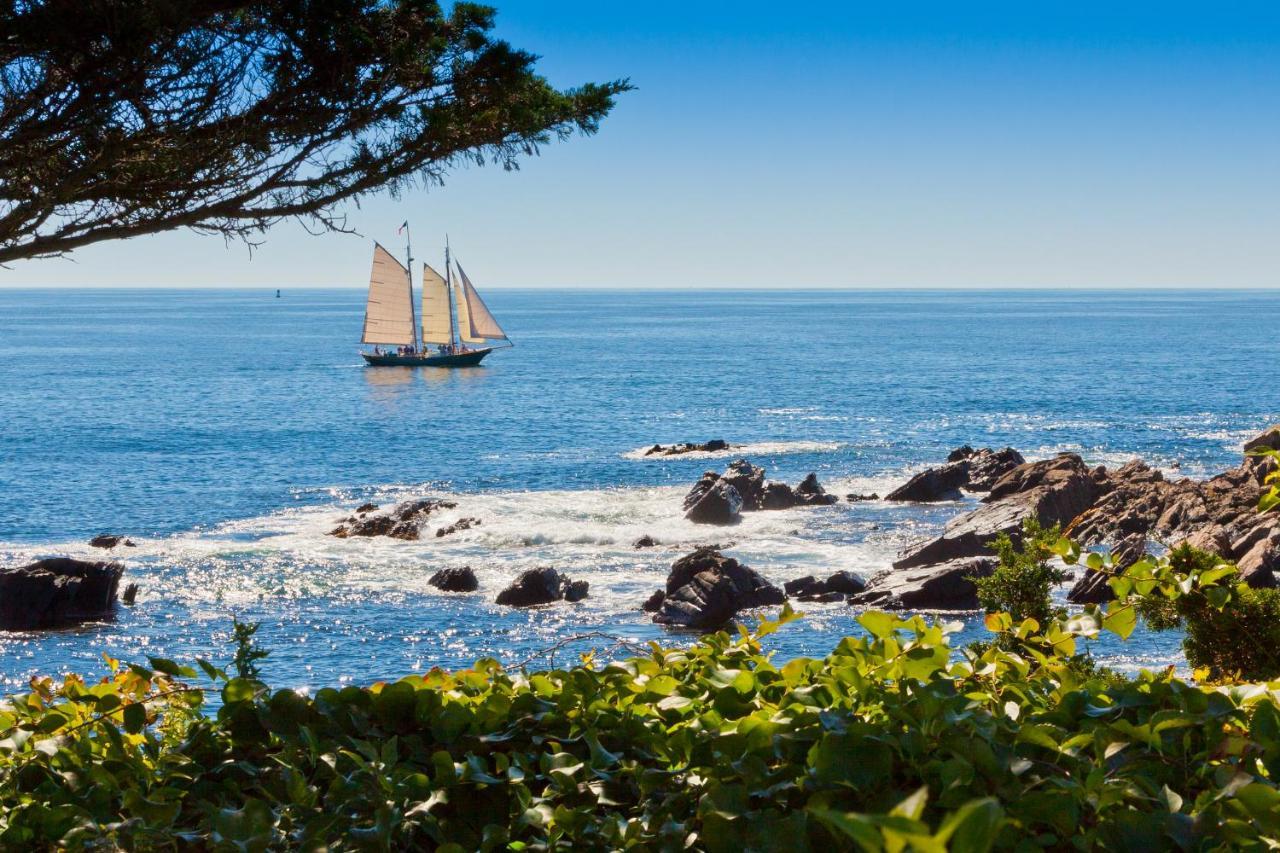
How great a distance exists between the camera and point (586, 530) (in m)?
37.1

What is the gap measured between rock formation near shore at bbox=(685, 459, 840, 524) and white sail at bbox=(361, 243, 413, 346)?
63270 millimetres

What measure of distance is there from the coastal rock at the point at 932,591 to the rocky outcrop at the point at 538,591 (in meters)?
6.61

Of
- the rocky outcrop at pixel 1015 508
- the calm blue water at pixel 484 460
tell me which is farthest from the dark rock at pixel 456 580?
the rocky outcrop at pixel 1015 508

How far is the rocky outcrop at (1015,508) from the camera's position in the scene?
1194 inches

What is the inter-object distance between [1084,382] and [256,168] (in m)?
86.6

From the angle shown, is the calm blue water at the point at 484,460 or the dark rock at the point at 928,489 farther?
the dark rock at the point at 928,489

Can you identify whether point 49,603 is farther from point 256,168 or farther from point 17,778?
point 17,778

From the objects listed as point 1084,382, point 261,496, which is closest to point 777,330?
point 1084,382

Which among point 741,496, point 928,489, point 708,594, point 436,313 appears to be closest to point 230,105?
point 708,594

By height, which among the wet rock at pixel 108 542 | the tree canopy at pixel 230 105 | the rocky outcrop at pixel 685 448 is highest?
the tree canopy at pixel 230 105

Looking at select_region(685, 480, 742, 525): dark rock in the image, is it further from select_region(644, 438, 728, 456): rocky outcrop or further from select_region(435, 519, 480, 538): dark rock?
select_region(644, 438, 728, 456): rocky outcrop

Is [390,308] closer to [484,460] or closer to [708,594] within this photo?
[484,460]

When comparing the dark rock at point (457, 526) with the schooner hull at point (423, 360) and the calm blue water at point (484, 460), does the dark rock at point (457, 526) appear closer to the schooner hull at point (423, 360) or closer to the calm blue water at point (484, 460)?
the calm blue water at point (484, 460)

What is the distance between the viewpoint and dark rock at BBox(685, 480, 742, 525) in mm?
37719
